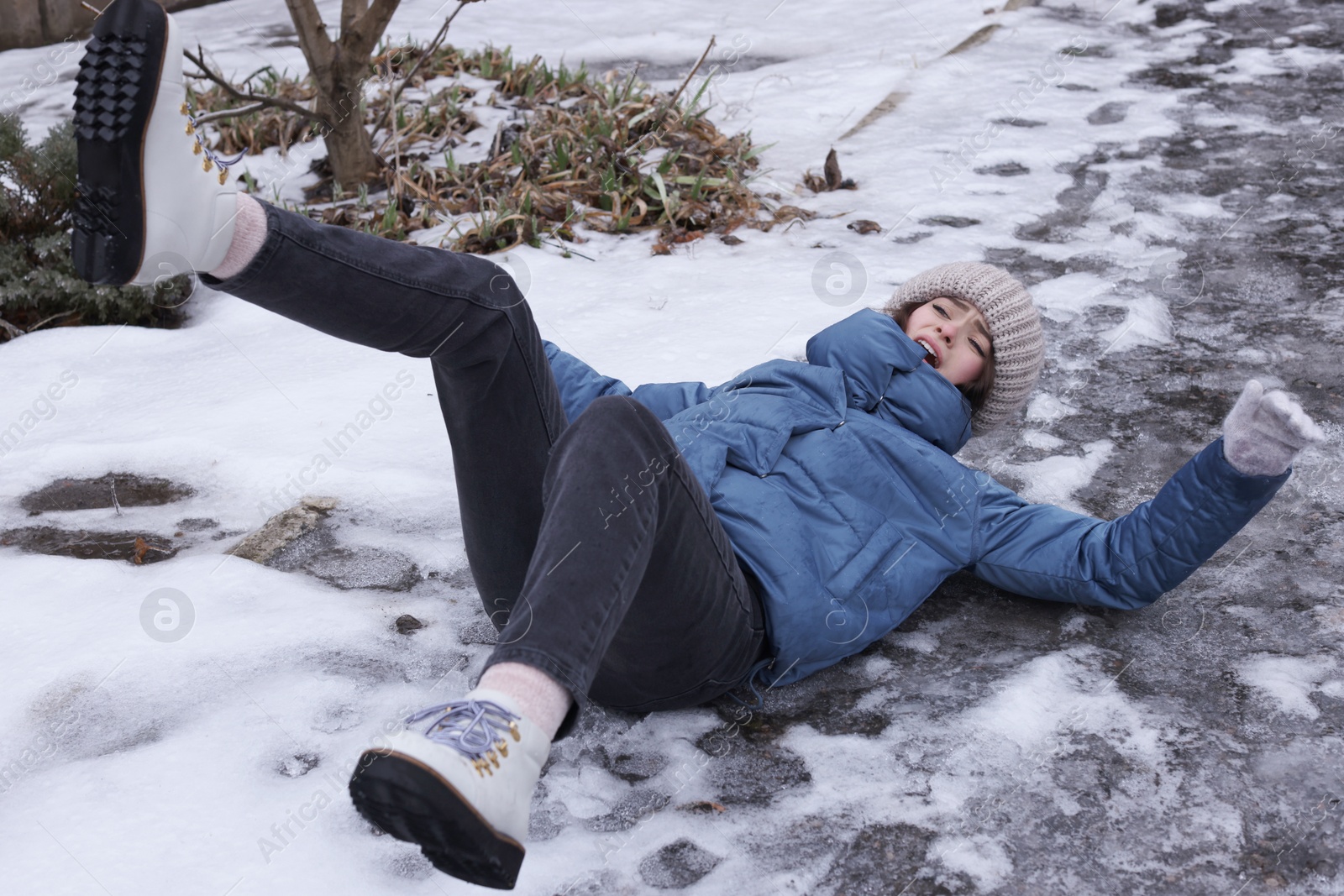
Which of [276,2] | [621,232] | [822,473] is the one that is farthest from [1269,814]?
[276,2]

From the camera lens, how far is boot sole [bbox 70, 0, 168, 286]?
1.50m

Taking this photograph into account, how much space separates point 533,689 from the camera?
1372 mm

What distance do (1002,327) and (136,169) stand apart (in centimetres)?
179

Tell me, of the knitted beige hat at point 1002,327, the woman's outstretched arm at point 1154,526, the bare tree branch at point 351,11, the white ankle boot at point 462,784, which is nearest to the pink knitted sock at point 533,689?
the white ankle boot at point 462,784

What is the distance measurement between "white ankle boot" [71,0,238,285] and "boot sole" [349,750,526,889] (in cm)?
83

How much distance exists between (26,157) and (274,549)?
234 cm

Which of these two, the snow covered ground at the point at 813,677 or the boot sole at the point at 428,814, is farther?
the snow covered ground at the point at 813,677

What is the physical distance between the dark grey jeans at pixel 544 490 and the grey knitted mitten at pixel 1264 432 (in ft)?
2.98

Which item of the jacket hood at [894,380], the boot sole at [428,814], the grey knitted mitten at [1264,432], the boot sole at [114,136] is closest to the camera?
the boot sole at [428,814]

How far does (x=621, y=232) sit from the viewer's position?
444 centimetres

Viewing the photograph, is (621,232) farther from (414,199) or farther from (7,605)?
(7,605)

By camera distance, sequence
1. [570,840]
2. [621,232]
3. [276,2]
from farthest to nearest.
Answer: [276,2], [621,232], [570,840]

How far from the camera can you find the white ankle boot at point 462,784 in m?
1.21

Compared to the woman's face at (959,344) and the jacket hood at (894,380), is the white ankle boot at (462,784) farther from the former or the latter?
the woman's face at (959,344)
